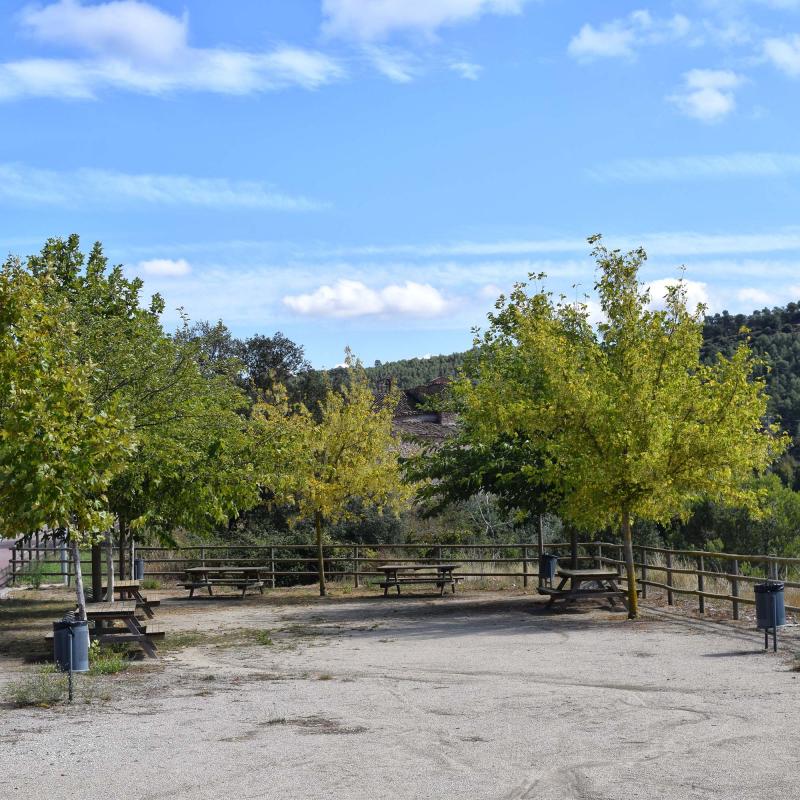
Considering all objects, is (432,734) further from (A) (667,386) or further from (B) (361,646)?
(A) (667,386)

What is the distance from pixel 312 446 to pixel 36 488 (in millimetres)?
14349

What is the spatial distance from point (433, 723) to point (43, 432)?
215 inches

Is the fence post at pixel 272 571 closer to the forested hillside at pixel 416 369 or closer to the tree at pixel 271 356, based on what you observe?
the tree at pixel 271 356

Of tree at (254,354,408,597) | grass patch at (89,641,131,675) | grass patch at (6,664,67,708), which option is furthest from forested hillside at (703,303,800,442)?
grass patch at (6,664,67,708)

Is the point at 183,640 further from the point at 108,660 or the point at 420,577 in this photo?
the point at 420,577

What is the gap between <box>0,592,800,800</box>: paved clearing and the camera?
7.54 metres

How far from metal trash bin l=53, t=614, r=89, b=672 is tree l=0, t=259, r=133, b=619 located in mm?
839

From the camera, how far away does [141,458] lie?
1788cm

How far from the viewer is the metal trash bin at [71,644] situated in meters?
11.6

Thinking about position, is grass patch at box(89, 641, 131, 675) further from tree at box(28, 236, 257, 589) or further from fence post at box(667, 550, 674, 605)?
fence post at box(667, 550, 674, 605)

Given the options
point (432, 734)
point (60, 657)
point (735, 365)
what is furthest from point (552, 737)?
point (735, 365)

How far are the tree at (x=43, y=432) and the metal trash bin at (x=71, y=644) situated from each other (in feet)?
2.75

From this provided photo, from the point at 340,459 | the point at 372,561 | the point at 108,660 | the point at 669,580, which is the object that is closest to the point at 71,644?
the point at 108,660

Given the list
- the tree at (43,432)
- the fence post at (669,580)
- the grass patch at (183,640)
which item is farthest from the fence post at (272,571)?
the tree at (43,432)
